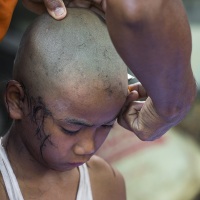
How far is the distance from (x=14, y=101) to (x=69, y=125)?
0.17 meters

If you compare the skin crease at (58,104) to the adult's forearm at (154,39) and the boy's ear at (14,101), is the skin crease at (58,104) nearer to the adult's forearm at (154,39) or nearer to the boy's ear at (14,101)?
the boy's ear at (14,101)

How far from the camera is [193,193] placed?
2555mm

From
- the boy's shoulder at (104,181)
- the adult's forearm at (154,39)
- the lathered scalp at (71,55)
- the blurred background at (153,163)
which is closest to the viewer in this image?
the adult's forearm at (154,39)

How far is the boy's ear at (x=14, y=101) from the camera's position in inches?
45.9

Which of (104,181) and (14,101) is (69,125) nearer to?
(14,101)

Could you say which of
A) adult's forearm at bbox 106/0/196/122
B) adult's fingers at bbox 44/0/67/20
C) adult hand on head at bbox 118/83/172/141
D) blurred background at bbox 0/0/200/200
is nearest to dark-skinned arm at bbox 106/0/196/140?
adult's forearm at bbox 106/0/196/122

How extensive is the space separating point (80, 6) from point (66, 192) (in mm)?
475

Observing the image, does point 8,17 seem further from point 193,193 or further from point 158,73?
point 193,193

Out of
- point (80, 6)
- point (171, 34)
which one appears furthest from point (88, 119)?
point (171, 34)

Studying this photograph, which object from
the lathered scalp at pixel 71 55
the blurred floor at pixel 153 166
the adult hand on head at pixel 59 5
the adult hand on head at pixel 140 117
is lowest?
the blurred floor at pixel 153 166

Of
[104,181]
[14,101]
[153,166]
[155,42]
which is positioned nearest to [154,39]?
[155,42]

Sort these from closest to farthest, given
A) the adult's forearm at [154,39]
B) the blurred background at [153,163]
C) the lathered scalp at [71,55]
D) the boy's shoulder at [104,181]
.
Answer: the adult's forearm at [154,39], the lathered scalp at [71,55], the boy's shoulder at [104,181], the blurred background at [153,163]

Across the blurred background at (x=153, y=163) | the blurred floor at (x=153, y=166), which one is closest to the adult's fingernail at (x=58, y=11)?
the blurred background at (x=153, y=163)

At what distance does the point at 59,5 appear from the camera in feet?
3.63
